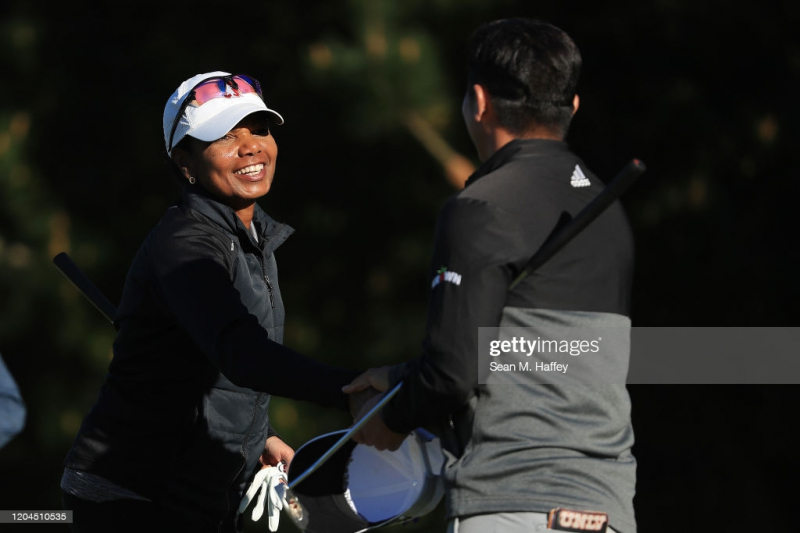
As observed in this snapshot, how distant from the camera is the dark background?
5.02m

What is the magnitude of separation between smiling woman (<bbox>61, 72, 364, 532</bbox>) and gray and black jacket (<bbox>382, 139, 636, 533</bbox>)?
511mm

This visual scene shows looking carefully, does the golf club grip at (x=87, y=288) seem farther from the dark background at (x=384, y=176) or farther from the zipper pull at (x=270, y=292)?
the dark background at (x=384, y=176)

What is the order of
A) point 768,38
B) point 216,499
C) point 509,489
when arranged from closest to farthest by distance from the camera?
point 509,489
point 216,499
point 768,38

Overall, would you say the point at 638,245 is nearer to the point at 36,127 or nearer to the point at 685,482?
the point at 685,482

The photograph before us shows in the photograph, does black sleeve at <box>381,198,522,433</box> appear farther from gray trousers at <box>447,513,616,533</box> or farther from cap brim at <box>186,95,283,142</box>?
cap brim at <box>186,95,283,142</box>

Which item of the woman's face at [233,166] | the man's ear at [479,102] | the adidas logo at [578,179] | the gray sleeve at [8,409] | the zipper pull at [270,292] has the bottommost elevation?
the gray sleeve at [8,409]

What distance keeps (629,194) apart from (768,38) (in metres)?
0.89

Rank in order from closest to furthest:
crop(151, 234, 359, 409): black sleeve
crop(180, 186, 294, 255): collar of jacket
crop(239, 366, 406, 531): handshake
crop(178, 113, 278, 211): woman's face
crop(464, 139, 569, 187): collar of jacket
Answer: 1. crop(464, 139, 569, 187): collar of jacket
2. crop(239, 366, 406, 531): handshake
3. crop(151, 234, 359, 409): black sleeve
4. crop(180, 186, 294, 255): collar of jacket
5. crop(178, 113, 278, 211): woman's face

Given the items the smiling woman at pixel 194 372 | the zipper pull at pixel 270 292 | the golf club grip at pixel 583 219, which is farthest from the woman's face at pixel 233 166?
the golf club grip at pixel 583 219

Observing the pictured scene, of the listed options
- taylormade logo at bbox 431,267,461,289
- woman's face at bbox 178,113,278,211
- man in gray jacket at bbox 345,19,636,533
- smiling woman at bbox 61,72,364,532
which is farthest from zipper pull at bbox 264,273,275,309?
taylormade logo at bbox 431,267,461,289

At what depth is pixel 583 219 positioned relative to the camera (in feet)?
6.27

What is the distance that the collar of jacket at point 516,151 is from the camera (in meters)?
2.06

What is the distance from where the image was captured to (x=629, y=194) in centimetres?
525

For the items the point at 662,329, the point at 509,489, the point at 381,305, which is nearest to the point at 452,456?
the point at 509,489
